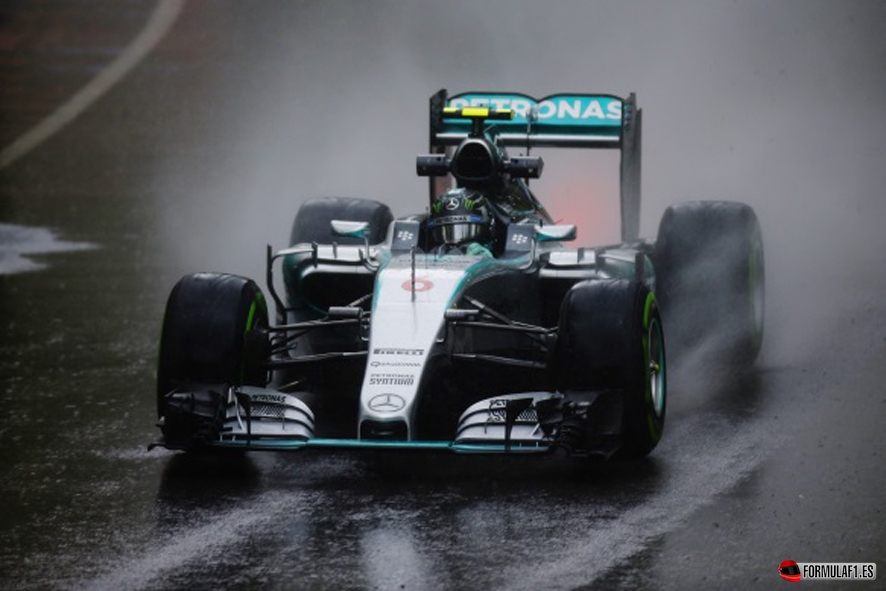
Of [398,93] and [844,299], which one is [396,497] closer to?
[844,299]

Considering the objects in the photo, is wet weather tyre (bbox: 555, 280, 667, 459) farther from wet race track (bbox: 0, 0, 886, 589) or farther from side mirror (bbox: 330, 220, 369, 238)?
side mirror (bbox: 330, 220, 369, 238)

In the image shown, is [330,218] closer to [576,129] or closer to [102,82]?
[576,129]

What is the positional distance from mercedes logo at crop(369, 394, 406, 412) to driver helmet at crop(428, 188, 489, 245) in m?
2.14

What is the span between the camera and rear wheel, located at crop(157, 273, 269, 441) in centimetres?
979

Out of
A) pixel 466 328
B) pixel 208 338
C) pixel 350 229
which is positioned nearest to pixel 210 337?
pixel 208 338

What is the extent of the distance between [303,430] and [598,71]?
14.7 metres

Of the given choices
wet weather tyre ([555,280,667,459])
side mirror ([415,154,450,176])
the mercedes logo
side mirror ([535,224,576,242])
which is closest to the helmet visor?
side mirror ([535,224,576,242])

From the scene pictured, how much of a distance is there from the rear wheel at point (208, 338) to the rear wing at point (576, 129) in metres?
3.21

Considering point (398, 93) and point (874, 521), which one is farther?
point (398, 93)

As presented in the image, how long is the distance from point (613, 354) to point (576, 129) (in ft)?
13.7

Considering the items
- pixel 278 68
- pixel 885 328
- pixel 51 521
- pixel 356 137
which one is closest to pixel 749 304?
pixel 885 328

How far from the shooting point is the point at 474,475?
30.9 ft

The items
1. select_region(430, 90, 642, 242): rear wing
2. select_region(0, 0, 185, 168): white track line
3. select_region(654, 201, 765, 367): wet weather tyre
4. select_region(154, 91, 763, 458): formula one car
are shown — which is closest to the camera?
select_region(154, 91, 763, 458): formula one car

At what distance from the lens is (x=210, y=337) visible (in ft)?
32.3
